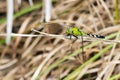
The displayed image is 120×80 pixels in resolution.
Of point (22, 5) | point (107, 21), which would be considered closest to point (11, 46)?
point (22, 5)

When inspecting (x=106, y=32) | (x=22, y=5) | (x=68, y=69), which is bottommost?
(x=68, y=69)

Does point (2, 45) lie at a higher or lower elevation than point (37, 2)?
lower

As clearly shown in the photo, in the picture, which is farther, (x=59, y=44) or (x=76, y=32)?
(x=59, y=44)

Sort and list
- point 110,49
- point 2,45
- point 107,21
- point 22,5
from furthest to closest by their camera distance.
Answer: point 22,5 → point 2,45 → point 107,21 → point 110,49

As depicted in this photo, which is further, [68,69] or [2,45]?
[2,45]

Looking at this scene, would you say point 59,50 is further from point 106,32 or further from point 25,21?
point 25,21

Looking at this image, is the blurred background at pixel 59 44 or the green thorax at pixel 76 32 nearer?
the green thorax at pixel 76 32

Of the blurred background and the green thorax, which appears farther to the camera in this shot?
the blurred background

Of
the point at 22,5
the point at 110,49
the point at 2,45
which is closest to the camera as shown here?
the point at 110,49
